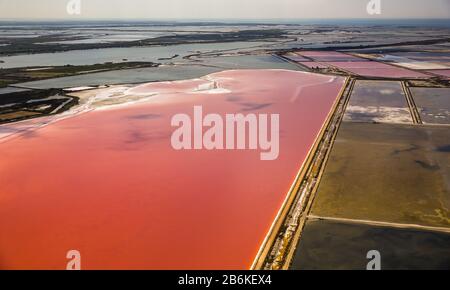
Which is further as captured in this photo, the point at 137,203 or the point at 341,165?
the point at 341,165

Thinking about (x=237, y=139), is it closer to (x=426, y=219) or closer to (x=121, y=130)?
(x=121, y=130)

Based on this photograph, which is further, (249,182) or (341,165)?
(341,165)

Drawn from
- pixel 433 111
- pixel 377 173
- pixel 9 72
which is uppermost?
pixel 9 72

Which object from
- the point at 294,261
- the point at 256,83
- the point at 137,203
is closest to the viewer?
the point at 294,261

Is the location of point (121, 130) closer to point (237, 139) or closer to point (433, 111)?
point (237, 139)

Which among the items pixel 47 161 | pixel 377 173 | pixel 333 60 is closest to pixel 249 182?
pixel 377 173

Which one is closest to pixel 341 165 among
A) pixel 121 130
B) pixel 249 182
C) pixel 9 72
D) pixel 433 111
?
pixel 249 182

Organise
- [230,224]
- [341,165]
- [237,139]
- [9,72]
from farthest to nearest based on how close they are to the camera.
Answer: [9,72] → [237,139] → [341,165] → [230,224]

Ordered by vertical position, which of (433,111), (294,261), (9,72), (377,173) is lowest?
(294,261)

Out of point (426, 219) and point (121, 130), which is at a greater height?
point (121, 130)
